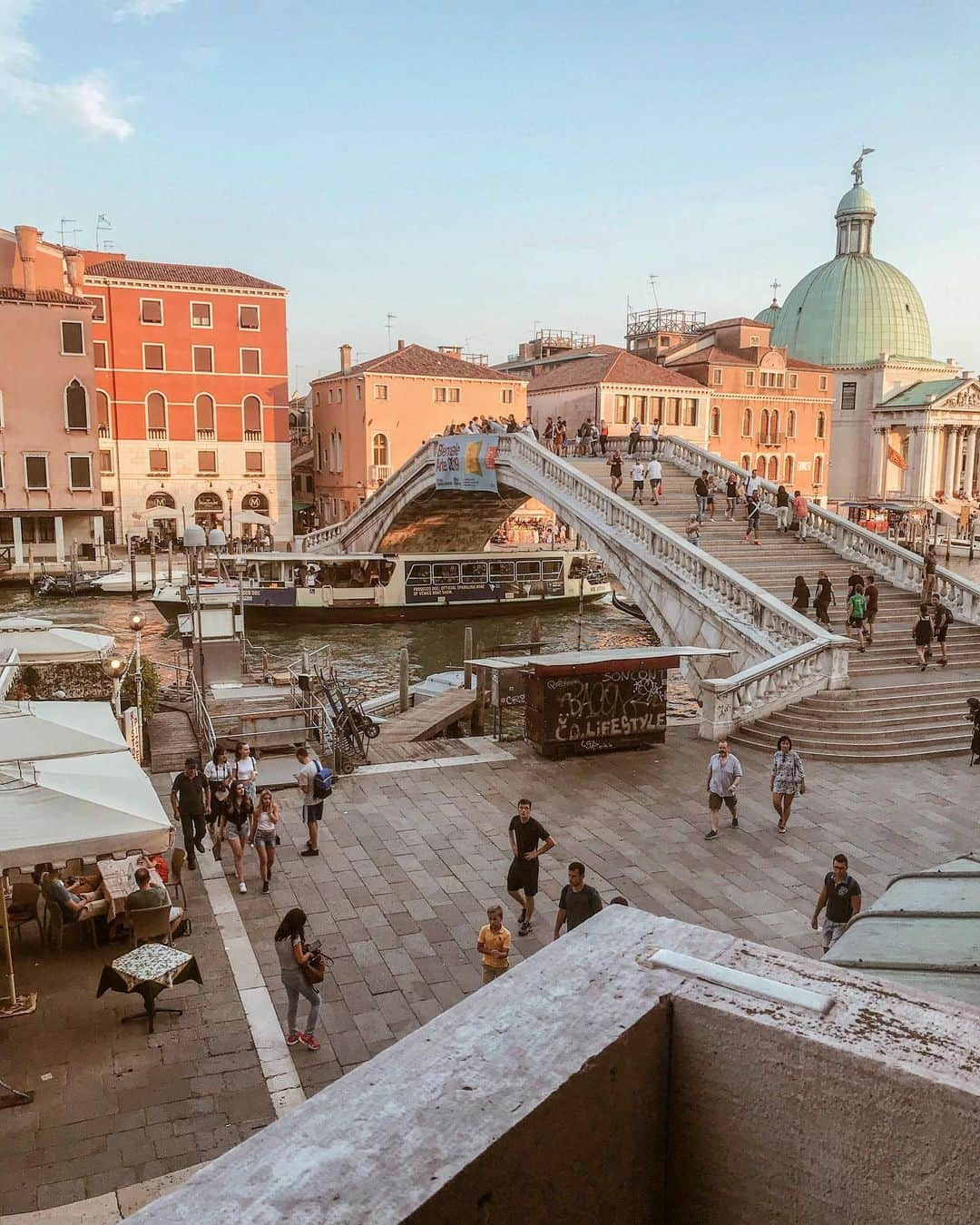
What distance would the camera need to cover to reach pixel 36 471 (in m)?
41.0

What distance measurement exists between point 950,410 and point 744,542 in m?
51.0

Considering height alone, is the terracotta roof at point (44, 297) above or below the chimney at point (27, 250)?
below

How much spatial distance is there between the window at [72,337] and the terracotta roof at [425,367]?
46.8 ft

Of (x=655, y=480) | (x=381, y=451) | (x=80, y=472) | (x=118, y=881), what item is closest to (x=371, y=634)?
(x=655, y=480)

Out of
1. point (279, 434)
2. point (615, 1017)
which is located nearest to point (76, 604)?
point (279, 434)

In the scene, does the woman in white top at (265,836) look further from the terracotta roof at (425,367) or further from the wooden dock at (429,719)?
the terracotta roof at (425,367)

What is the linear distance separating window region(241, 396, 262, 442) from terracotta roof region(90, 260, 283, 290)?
538cm

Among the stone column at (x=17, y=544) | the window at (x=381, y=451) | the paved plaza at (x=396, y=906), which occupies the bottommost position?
the paved plaza at (x=396, y=906)

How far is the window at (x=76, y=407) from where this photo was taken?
41.0 metres

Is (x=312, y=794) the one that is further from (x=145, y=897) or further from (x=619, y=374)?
(x=619, y=374)

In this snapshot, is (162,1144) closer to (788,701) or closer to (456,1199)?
(456,1199)

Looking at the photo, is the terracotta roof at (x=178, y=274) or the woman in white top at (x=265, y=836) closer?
the woman in white top at (x=265, y=836)

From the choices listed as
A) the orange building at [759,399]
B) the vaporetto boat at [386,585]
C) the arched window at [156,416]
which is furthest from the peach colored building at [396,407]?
the vaporetto boat at [386,585]

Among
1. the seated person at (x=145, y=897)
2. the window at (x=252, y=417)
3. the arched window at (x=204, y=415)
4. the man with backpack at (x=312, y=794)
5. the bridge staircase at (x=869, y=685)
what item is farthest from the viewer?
the window at (x=252, y=417)
